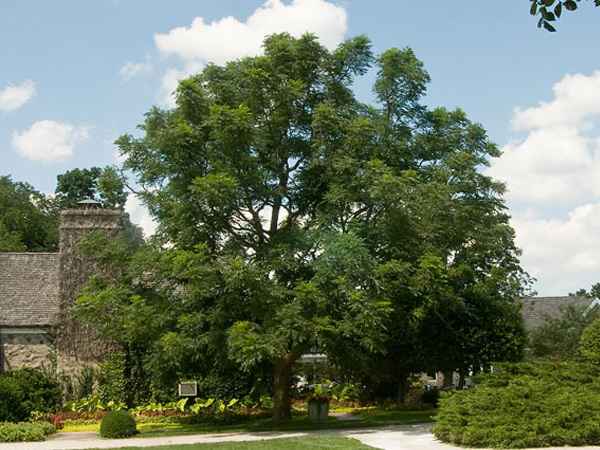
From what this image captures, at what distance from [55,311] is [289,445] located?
45.6ft

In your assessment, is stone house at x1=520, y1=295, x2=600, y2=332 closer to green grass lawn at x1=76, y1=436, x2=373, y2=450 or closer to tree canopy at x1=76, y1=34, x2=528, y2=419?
tree canopy at x1=76, y1=34, x2=528, y2=419

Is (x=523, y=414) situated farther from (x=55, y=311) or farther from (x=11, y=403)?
(x=55, y=311)

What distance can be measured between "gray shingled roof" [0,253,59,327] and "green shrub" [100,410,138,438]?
765 centimetres

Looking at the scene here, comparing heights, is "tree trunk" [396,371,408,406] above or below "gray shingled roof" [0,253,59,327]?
below

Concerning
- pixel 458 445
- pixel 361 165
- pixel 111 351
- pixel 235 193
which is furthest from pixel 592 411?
pixel 111 351

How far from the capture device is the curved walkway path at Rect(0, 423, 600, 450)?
15.6 m

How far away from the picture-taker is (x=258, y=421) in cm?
2234

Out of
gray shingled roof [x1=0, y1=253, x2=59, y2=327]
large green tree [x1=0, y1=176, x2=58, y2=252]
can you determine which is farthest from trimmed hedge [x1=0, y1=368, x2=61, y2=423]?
large green tree [x1=0, y1=176, x2=58, y2=252]

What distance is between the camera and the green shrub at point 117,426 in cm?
1875

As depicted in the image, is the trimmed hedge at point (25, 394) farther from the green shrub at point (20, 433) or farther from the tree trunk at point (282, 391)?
the tree trunk at point (282, 391)

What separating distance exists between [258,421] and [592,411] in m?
10.9

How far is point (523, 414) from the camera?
49.3 feet

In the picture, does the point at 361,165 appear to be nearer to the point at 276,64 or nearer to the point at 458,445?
the point at 276,64

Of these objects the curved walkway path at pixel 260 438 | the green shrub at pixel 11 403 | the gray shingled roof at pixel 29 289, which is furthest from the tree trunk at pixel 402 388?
the green shrub at pixel 11 403
